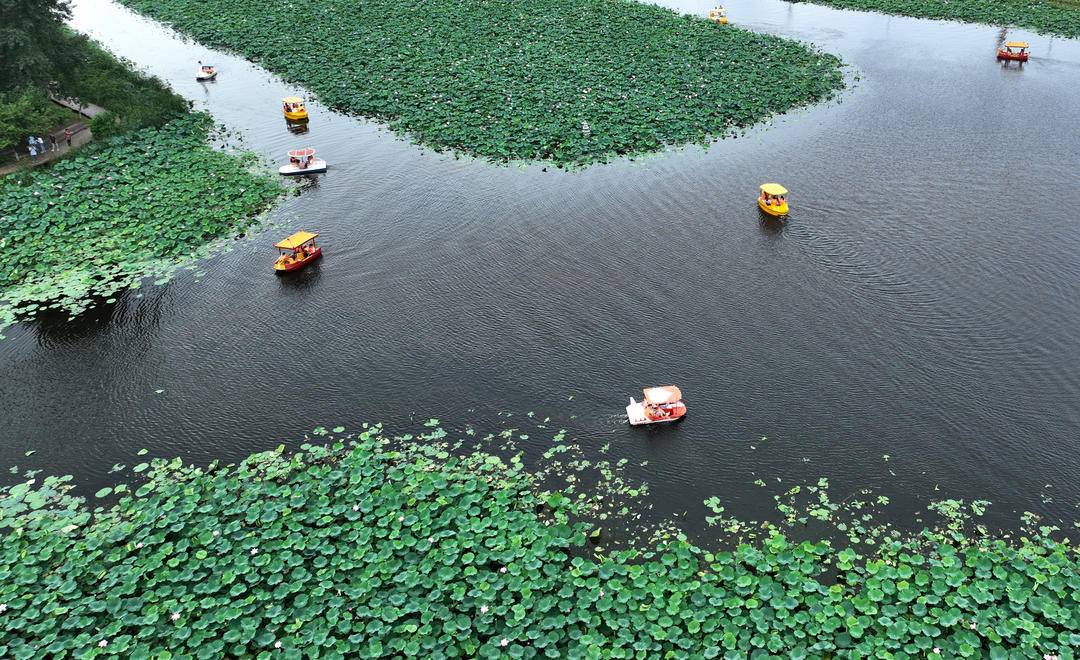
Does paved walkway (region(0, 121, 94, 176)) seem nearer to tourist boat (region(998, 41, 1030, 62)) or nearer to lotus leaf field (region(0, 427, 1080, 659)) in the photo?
lotus leaf field (region(0, 427, 1080, 659))

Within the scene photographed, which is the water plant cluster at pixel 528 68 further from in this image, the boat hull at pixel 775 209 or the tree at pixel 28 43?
the tree at pixel 28 43

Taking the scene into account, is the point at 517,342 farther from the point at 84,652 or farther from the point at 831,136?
the point at 831,136

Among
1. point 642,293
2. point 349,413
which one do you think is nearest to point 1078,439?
point 642,293

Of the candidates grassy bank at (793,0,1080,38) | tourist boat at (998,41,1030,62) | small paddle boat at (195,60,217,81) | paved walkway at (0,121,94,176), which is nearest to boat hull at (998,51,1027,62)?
tourist boat at (998,41,1030,62)

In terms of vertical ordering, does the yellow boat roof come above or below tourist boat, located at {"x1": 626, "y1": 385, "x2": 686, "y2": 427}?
above

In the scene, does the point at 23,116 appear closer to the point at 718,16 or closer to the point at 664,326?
the point at 664,326

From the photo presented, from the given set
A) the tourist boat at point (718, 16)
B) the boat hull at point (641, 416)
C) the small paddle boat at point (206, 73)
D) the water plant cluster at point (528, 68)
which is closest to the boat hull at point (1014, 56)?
the water plant cluster at point (528, 68)

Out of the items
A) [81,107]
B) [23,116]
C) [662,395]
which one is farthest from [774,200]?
[81,107]
